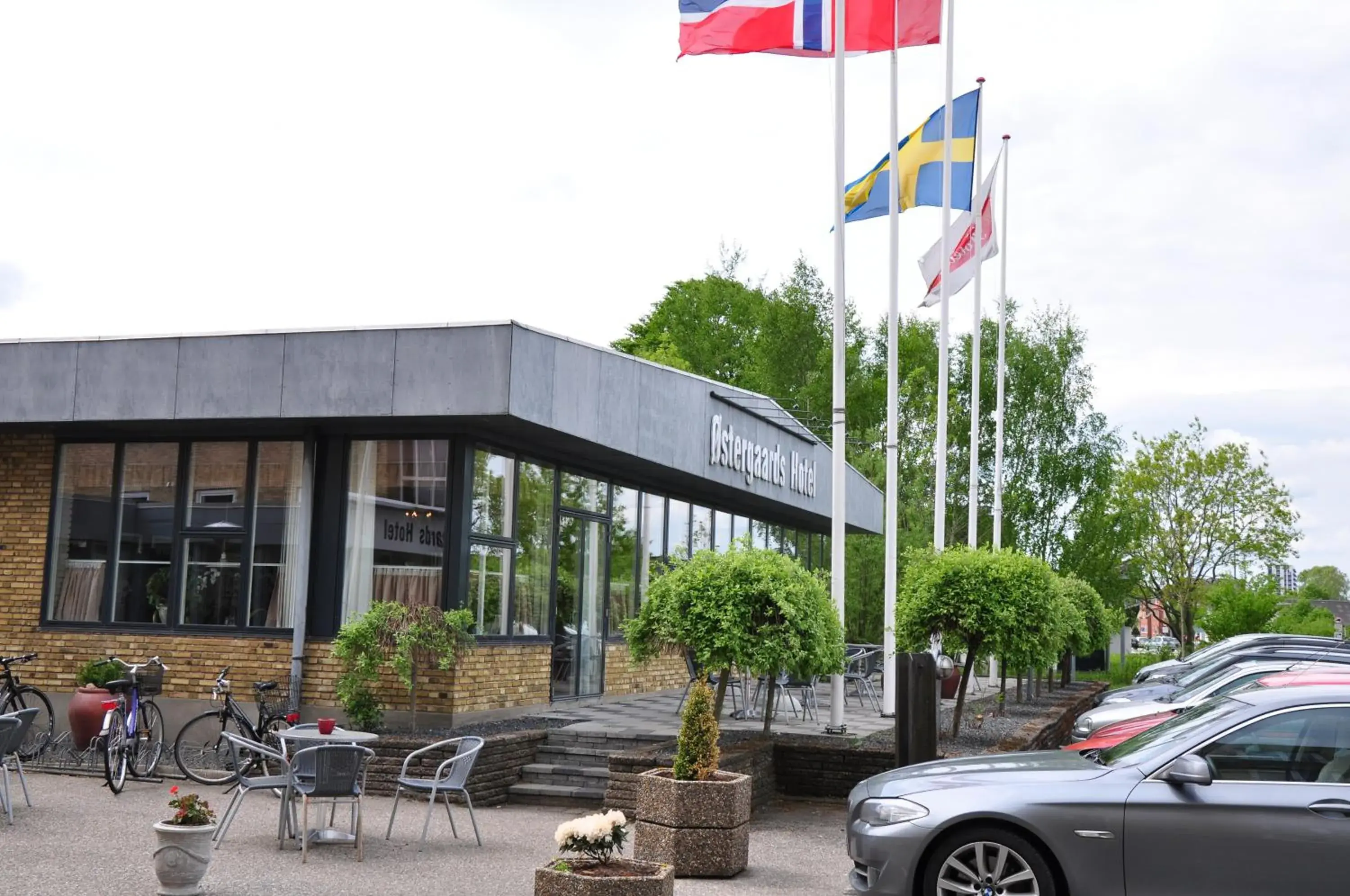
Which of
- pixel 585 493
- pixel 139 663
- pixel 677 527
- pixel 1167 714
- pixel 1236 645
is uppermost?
pixel 585 493

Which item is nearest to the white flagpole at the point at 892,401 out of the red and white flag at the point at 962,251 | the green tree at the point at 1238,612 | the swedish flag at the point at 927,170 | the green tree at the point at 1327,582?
the swedish flag at the point at 927,170

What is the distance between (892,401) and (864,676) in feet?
19.4

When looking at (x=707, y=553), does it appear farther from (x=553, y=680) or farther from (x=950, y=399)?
(x=950, y=399)

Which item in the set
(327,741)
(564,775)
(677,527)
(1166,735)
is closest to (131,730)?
(327,741)

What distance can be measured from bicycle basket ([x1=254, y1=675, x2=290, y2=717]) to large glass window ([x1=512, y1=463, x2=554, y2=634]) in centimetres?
257

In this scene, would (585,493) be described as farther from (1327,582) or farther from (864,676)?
(1327,582)

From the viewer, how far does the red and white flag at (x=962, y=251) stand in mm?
19953

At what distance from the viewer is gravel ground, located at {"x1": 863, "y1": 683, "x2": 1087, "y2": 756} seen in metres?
13.6

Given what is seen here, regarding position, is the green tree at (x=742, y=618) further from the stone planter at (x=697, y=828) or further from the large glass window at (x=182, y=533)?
the large glass window at (x=182, y=533)

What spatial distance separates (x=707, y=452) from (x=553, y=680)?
4.00 m

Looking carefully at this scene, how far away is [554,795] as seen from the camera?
12055 millimetres

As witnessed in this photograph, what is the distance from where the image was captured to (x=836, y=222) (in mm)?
14898

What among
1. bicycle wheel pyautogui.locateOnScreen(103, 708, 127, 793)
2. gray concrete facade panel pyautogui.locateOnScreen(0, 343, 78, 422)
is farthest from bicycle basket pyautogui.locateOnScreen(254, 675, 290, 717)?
gray concrete facade panel pyautogui.locateOnScreen(0, 343, 78, 422)

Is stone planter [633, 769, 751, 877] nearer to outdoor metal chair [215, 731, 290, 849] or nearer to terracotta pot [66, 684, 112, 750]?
outdoor metal chair [215, 731, 290, 849]
